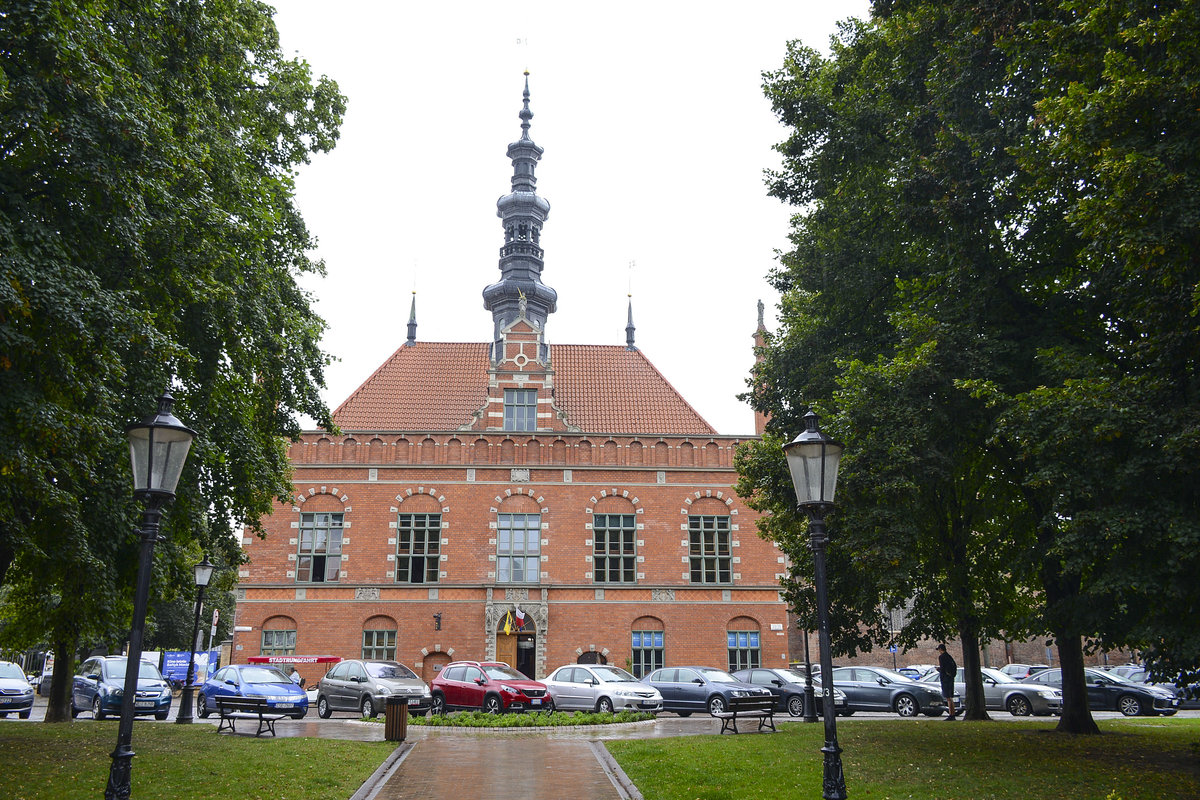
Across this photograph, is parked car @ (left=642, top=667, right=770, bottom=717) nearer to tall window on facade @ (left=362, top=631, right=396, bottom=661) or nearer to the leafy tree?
the leafy tree

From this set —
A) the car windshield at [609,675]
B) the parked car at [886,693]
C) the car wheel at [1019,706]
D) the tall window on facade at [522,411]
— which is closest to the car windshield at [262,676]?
the car windshield at [609,675]

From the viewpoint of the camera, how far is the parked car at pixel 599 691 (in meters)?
23.1

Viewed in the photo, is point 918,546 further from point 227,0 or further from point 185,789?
point 227,0

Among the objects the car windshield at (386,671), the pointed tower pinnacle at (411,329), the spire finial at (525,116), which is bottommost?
the car windshield at (386,671)

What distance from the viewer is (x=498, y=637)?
1363 inches

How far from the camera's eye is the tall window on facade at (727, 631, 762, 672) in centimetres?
3500

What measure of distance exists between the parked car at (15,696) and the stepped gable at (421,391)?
1474 centimetres

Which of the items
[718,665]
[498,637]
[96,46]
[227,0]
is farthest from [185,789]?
[718,665]

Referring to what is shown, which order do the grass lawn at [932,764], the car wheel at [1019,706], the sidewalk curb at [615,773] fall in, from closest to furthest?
1. the grass lawn at [932,764]
2. the sidewalk curb at [615,773]
3. the car wheel at [1019,706]

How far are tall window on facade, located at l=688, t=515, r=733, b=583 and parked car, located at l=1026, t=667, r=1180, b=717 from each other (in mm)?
12945

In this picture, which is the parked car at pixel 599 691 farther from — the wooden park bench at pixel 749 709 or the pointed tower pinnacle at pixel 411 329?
the pointed tower pinnacle at pixel 411 329

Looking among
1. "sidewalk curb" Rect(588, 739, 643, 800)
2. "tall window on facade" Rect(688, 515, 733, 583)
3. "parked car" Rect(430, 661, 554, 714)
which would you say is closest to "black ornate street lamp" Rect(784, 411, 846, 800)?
"sidewalk curb" Rect(588, 739, 643, 800)

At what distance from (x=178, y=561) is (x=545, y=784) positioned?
7457mm

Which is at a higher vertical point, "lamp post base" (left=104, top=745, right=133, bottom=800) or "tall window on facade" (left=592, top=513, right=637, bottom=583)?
"tall window on facade" (left=592, top=513, right=637, bottom=583)
